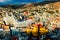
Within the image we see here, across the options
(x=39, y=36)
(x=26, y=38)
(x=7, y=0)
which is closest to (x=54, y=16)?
(x=39, y=36)

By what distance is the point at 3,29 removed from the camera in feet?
4.94

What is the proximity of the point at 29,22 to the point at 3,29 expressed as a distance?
275 millimetres

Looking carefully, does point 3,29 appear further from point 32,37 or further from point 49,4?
point 49,4

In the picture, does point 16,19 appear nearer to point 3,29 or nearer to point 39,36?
point 3,29

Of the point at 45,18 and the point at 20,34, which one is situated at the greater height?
the point at 45,18

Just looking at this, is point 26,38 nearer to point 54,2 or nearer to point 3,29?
point 3,29

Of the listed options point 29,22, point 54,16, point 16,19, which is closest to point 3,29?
point 16,19

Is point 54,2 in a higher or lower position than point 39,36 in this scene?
higher

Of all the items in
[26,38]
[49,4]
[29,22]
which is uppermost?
[49,4]

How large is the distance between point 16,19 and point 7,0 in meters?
0.22

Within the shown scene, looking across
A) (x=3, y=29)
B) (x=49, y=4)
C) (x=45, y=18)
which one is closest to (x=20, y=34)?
(x=3, y=29)

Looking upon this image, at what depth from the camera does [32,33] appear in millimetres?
1511

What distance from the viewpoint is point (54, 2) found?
1569 mm

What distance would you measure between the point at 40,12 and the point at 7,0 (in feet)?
1.20
